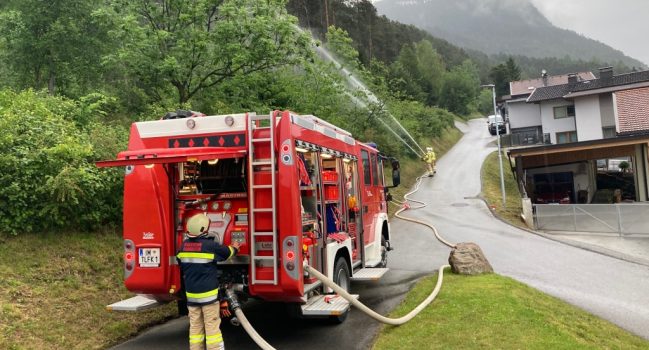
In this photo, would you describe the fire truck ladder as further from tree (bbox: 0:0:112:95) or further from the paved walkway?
the paved walkway

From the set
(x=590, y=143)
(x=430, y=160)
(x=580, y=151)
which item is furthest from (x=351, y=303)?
(x=430, y=160)

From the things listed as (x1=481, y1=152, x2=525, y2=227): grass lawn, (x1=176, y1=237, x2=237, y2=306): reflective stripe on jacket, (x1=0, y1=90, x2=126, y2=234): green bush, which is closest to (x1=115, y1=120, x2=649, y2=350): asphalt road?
(x1=481, y1=152, x2=525, y2=227): grass lawn

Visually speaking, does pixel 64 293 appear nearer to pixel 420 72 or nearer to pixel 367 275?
pixel 367 275

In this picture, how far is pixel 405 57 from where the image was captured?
7194 cm

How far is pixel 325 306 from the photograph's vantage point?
634cm

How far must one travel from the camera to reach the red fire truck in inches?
229

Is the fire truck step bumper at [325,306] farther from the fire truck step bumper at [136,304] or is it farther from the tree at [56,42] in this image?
the tree at [56,42]

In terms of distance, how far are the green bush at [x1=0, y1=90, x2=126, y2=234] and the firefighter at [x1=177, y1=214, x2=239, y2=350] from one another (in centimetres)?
354

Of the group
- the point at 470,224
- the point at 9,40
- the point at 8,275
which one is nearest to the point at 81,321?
the point at 8,275

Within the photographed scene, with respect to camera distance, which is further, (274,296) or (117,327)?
(117,327)

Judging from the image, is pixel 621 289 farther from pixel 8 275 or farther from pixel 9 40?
pixel 9 40

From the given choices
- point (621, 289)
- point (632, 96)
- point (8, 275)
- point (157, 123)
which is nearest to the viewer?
point (157, 123)

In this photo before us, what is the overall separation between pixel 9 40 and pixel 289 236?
13454mm

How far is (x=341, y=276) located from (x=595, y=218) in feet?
53.7
